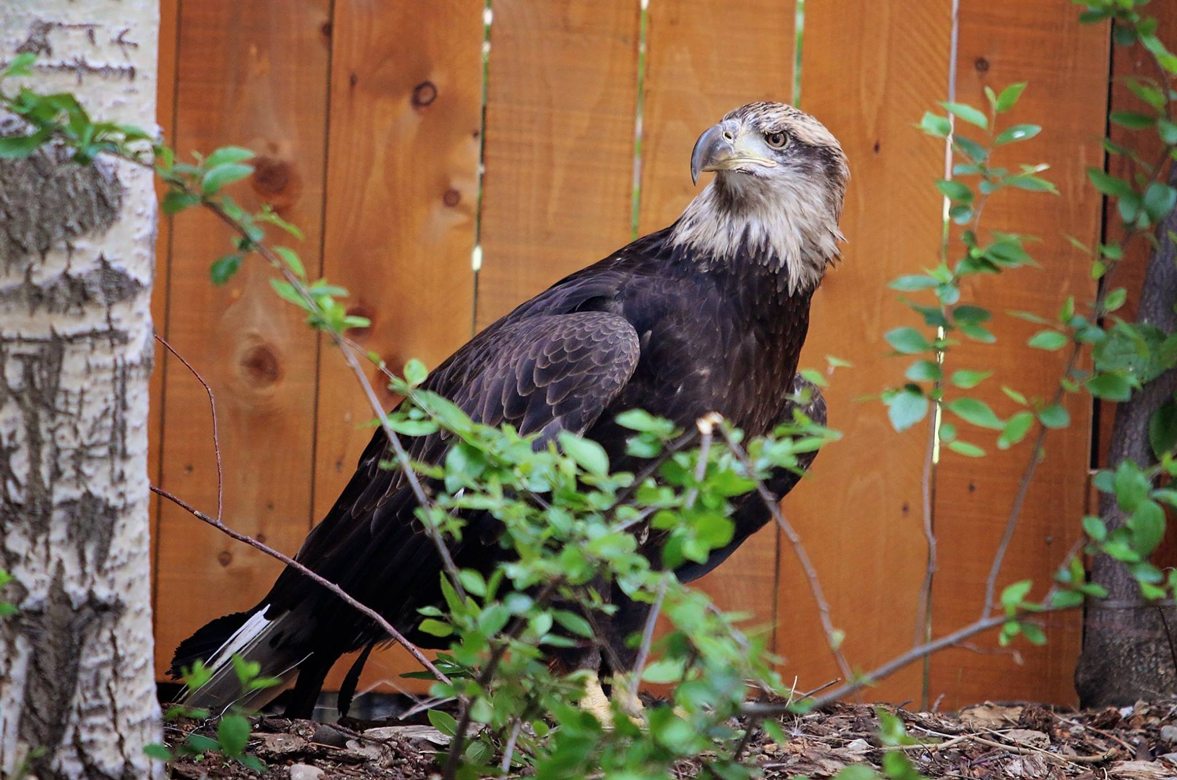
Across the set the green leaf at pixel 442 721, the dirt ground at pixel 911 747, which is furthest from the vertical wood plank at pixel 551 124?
the green leaf at pixel 442 721

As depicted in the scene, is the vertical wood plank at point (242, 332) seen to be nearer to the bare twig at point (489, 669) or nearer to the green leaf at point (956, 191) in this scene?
the bare twig at point (489, 669)

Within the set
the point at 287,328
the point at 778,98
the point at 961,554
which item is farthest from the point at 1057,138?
the point at 287,328

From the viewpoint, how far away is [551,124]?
4.00 metres

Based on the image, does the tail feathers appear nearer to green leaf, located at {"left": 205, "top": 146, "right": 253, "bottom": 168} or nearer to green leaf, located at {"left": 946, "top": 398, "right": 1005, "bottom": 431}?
green leaf, located at {"left": 205, "top": 146, "right": 253, "bottom": 168}

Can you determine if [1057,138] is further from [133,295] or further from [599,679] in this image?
[133,295]

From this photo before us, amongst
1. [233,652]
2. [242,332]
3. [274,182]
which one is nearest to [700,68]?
[274,182]

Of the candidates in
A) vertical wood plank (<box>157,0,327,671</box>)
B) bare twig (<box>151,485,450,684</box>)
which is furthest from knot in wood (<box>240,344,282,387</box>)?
bare twig (<box>151,485,450,684</box>)

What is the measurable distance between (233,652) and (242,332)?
98 cm

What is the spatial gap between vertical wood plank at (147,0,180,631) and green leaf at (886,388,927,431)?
104 inches

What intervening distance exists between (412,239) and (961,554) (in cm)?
194

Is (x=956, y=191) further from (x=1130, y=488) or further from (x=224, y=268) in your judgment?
(x=224, y=268)

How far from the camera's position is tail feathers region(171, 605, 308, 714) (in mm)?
3496

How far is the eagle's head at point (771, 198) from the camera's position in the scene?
3.58m

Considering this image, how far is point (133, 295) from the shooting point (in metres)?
2.06
